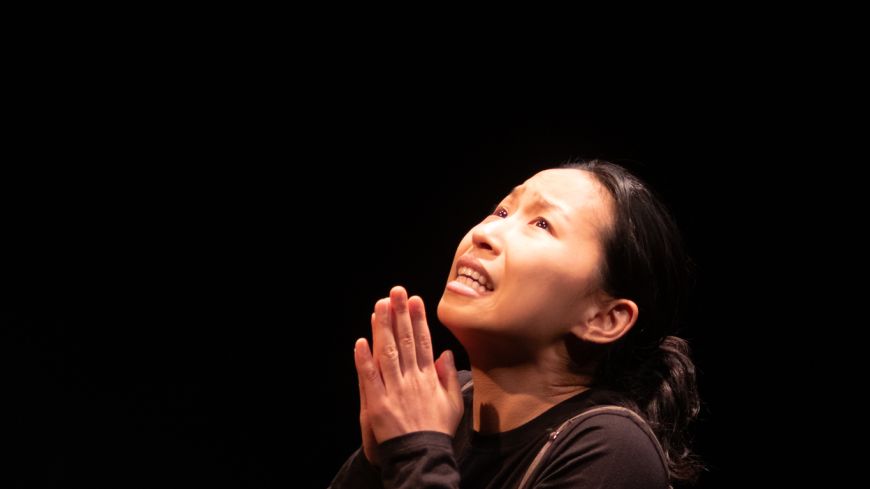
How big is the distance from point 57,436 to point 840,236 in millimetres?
1953

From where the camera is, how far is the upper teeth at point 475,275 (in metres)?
1.21

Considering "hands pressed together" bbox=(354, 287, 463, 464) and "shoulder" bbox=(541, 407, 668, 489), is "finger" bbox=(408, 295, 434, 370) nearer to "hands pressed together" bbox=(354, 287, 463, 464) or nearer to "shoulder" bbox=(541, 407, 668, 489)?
"hands pressed together" bbox=(354, 287, 463, 464)

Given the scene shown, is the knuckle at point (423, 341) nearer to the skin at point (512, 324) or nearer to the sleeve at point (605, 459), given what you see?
the skin at point (512, 324)

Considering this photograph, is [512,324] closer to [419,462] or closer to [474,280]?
[474,280]

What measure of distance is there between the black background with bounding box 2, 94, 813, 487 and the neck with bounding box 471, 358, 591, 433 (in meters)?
0.96

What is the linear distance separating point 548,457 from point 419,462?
18cm

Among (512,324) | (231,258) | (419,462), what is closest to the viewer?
(419,462)

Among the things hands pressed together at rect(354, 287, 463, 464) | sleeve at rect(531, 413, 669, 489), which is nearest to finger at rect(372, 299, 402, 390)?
hands pressed together at rect(354, 287, 463, 464)

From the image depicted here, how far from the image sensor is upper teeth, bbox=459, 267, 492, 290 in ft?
3.95

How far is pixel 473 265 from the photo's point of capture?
1.22m

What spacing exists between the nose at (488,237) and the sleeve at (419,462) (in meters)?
0.29

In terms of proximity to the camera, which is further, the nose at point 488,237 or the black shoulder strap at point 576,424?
the nose at point 488,237

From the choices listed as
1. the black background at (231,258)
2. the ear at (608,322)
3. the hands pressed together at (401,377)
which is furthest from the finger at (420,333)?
the black background at (231,258)

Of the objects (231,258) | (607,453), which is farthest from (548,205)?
(231,258)
